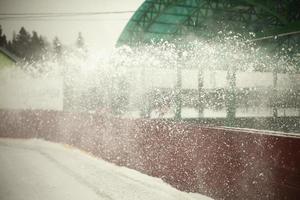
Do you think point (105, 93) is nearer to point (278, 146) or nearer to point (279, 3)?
point (279, 3)

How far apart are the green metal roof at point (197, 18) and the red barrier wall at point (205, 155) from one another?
1006 cm

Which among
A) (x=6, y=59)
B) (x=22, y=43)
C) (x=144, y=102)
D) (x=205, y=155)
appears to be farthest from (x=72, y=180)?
(x=22, y=43)

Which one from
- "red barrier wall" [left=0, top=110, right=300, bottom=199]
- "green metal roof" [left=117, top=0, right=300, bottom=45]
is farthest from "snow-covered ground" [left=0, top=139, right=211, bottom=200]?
"green metal roof" [left=117, top=0, right=300, bottom=45]

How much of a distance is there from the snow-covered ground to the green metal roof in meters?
10.8

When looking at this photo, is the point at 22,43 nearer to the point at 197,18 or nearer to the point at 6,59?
the point at 6,59

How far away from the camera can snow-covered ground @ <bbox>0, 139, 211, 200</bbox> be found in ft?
22.9

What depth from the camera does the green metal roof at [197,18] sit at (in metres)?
19.8

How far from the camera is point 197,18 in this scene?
21.2 metres

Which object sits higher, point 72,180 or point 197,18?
point 197,18

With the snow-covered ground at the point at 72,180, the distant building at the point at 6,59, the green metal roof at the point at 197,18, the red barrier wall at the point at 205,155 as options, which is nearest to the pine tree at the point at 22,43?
the distant building at the point at 6,59


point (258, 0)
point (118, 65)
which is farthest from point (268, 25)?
point (118, 65)

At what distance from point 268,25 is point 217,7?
9.88 feet

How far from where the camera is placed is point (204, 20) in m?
21.5

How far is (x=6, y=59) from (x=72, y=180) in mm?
30826
